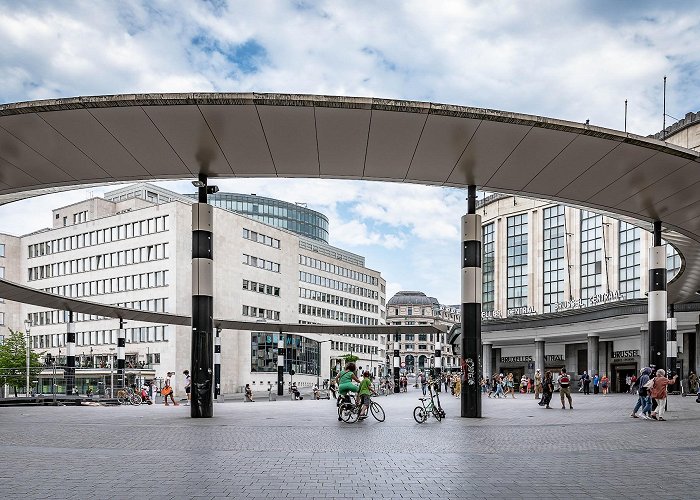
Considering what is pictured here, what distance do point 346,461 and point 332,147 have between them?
10.9 meters

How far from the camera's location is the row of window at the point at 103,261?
8856cm

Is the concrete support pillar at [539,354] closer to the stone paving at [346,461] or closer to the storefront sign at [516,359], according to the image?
the storefront sign at [516,359]

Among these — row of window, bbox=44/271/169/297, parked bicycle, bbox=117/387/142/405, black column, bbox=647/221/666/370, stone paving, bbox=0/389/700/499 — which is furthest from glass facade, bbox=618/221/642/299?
stone paving, bbox=0/389/700/499

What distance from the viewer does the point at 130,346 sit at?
89125 mm

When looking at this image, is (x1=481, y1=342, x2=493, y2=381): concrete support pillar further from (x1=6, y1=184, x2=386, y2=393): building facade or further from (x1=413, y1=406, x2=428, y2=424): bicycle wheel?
Answer: (x1=413, y1=406, x2=428, y2=424): bicycle wheel

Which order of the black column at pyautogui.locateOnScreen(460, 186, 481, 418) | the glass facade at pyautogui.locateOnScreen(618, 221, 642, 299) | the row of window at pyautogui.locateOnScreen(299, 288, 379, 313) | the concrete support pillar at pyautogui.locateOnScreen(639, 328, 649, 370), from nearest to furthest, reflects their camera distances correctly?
the black column at pyautogui.locateOnScreen(460, 186, 481, 418)
the concrete support pillar at pyautogui.locateOnScreen(639, 328, 649, 370)
the glass facade at pyautogui.locateOnScreen(618, 221, 642, 299)
the row of window at pyautogui.locateOnScreen(299, 288, 379, 313)

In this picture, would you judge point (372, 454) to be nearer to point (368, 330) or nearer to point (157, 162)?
point (157, 162)

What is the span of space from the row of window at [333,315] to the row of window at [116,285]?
3032 cm

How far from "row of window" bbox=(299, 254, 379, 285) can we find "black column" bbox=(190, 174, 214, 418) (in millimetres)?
92392

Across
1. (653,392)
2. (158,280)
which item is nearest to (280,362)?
(158,280)

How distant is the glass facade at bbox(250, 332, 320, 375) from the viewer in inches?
3866

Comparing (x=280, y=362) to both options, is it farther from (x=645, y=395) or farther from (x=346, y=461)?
(x=346, y=461)

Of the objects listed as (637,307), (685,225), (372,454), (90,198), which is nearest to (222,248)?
(90,198)

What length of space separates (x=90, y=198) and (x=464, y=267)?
293 feet
